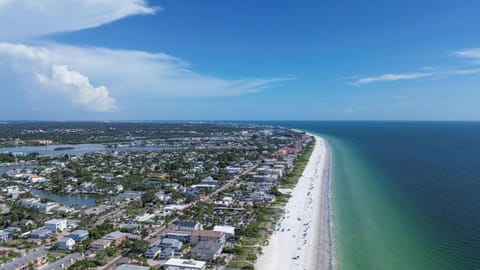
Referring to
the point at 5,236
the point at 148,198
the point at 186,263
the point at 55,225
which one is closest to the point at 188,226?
the point at 186,263

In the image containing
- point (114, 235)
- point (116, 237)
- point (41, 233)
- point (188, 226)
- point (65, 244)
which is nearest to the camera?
point (65, 244)

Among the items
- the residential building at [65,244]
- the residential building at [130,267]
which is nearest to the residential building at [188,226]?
the residential building at [130,267]

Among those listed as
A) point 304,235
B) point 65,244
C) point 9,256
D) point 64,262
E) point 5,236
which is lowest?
point 9,256

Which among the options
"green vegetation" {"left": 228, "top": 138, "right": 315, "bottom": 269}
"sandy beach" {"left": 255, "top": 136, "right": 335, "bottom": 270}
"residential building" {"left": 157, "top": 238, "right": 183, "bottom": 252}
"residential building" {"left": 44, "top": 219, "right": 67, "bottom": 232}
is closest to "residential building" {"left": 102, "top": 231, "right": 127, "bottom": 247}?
"residential building" {"left": 157, "top": 238, "right": 183, "bottom": 252}

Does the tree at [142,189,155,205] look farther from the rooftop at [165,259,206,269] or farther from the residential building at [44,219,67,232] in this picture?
the rooftop at [165,259,206,269]

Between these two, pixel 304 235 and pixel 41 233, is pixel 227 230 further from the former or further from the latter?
pixel 41 233

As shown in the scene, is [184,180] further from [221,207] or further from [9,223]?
[9,223]
